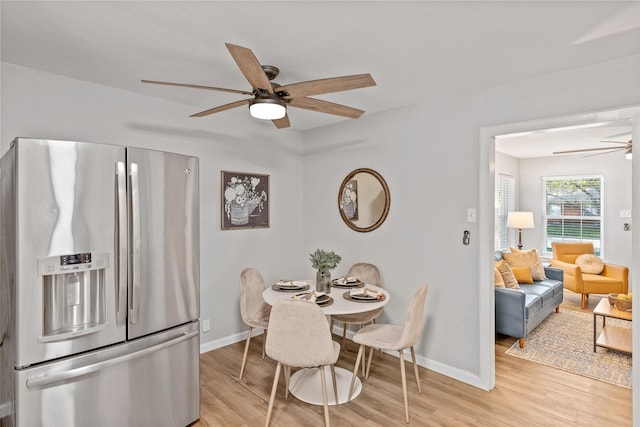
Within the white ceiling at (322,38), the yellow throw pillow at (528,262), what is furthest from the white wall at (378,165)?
the yellow throw pillow at (528,262)

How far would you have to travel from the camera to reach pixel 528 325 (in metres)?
3.72

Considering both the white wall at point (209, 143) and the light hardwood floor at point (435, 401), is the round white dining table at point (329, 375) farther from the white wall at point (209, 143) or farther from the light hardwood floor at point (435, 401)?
the white wall at point (209, 143)

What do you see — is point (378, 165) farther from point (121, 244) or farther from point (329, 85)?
point (121, 244)

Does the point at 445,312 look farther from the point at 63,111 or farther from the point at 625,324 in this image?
the point at 63,111

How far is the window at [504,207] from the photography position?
6219 mm

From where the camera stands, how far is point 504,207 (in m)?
6.51

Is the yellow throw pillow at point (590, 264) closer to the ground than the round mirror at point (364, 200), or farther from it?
closer to the ground

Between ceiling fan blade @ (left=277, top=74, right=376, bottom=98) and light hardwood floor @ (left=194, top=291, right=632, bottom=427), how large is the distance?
225 cm

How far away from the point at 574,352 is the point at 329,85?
12.3 ft

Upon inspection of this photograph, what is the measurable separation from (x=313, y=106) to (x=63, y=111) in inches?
77.4

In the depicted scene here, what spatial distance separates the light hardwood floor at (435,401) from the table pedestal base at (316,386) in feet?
0.18

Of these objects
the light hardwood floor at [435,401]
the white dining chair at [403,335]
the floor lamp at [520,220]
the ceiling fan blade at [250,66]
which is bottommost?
the light hardwood floor at [435,401]

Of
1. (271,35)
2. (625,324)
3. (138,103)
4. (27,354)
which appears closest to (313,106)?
(271,35)

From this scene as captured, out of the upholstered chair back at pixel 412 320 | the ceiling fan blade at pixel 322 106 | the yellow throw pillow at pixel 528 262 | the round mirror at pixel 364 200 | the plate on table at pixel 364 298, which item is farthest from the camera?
the yellow throw pillow at pixel 528 262
